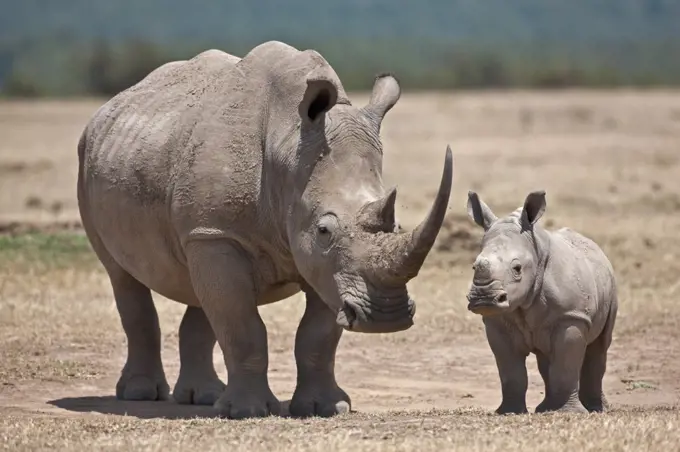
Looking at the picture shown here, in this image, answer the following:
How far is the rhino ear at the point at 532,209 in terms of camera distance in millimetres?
10391

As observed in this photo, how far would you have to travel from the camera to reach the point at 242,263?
10445 mm

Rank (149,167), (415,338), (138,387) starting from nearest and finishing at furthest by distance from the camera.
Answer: (149,167), (138,387), (415,338)

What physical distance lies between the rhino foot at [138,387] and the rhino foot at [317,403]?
1.48 meters

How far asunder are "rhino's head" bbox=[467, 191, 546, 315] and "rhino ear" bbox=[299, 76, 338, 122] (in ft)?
3.35

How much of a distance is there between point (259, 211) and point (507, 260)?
153cm

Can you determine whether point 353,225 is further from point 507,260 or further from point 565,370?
point 565,370

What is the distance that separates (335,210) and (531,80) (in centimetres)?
6530

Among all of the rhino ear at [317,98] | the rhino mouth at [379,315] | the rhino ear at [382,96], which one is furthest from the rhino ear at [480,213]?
the rhino mouth at [379,315]

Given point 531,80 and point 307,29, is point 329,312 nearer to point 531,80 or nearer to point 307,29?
point 531,80

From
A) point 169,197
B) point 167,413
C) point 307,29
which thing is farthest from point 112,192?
point 307,29

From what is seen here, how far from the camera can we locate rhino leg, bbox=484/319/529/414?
10.4 m

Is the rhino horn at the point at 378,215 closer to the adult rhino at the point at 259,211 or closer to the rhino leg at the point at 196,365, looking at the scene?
the adult rhino at the point at 259,211

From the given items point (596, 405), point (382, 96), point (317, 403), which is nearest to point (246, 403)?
point (317, 403)

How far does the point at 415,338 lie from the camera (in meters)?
13.7
